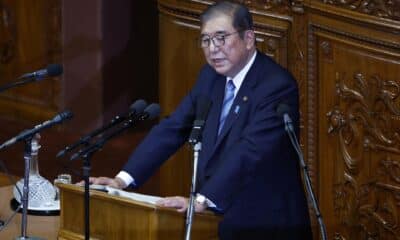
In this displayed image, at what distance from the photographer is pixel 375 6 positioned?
662cm

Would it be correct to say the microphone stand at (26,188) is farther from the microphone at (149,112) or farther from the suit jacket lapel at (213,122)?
the suit jacket lapel at (213,122)

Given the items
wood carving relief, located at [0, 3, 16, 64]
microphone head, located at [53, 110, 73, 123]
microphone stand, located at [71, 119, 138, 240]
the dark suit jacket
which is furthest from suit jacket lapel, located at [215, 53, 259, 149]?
wood carving relief, located at [0, 3, 16, 64]

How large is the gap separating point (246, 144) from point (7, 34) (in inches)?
190

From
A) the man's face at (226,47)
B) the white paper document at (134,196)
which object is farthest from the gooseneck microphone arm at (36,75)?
the man's face at (226,47)

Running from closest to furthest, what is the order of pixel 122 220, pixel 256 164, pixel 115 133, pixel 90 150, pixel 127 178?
pixel 90 150 → pixel 115 133 → pixel 122 220 → pixel 256 164 → pixel 127 178

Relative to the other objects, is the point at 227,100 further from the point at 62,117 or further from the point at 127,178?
the point at 62,117

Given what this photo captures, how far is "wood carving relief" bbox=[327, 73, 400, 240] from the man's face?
3.46 feet

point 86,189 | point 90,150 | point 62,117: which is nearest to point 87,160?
point 90,150

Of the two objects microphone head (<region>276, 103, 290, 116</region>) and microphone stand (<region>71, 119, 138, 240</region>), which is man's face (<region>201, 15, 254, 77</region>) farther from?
microphone stand (<region>71, 119, 138, 240</region>)

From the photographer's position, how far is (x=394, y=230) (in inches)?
264

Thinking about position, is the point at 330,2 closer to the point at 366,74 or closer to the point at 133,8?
the point at 366,74

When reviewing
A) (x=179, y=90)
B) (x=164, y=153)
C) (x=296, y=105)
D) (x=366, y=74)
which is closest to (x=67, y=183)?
(x=164, y=153)

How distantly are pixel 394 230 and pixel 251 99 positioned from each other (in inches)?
51.5

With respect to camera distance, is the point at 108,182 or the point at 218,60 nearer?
the point at 218,60
